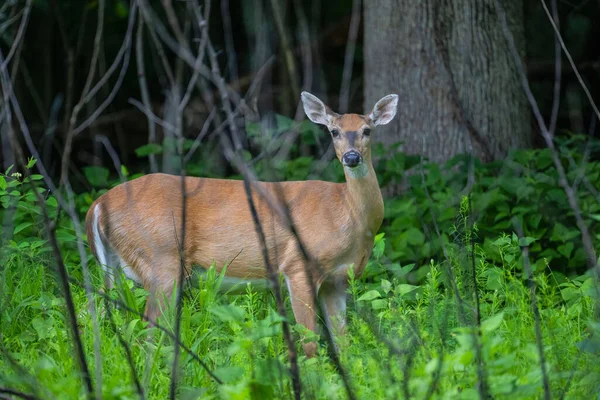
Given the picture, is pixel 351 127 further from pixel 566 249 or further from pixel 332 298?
pixel 566 249

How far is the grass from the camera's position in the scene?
294cm

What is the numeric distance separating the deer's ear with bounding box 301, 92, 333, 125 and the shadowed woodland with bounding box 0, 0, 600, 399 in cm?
13

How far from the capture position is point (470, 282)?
425 centimetres

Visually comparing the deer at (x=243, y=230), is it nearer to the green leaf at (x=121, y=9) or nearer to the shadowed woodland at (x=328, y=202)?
the shadowed woodland at (x=328, y=202)

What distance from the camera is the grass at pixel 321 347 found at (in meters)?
2.94

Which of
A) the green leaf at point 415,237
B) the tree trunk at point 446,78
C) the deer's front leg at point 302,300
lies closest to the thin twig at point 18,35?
the deer's front leg at point 302,300

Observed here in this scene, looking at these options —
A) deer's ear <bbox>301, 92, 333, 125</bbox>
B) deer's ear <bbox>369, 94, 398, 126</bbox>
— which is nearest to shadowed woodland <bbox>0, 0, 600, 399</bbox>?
deer's ear <bbox>301, 92, 333, 125</bbox>

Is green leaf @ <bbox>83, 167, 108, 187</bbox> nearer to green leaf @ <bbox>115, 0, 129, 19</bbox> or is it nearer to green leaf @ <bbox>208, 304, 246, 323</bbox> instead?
→ green leaf @ <bbox>115, 0, 129, 19</bbox>

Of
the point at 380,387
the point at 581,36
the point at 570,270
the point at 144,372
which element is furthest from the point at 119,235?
the point at 581,36

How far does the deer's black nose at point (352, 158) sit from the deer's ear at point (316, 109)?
0.46 m

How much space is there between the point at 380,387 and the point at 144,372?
0.88m

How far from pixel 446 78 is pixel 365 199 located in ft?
7.44

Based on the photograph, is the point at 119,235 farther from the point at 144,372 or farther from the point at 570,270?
the point at 570,270

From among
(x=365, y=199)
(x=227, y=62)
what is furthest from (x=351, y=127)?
(x=227, y=62)
